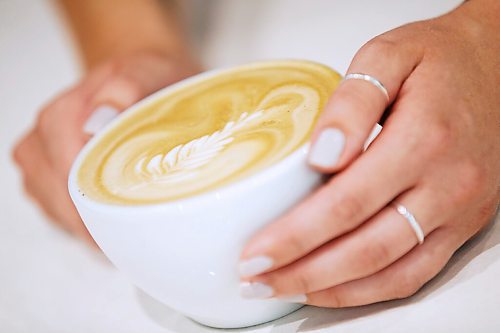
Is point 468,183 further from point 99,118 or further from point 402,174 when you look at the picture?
point 99,118

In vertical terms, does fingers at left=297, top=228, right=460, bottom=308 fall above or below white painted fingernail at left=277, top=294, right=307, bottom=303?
below

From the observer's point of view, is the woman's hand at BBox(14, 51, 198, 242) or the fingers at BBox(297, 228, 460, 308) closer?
the fingers at BBox(297, 228, 460, 308)

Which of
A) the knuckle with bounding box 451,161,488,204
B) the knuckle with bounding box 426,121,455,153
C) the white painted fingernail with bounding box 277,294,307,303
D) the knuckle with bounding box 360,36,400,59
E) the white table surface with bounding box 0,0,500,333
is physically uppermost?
the knuckle with bounding box 360,36,400,59

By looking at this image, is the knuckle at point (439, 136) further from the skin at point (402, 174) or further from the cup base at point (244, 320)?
the cup base at point (244, 320)

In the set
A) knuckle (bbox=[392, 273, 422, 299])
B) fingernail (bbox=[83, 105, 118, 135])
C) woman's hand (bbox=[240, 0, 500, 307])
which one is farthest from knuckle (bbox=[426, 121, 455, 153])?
fingernail (bbox=[83, 105, 118, 135])

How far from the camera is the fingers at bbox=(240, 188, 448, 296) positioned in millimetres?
562

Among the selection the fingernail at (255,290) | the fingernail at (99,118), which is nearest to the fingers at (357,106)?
the fingernail at (255,290)

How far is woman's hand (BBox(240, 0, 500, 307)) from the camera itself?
545mm

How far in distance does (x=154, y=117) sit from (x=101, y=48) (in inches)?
20.7

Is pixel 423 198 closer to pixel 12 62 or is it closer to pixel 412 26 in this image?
pixel 412 26

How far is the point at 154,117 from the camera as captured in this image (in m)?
0.73

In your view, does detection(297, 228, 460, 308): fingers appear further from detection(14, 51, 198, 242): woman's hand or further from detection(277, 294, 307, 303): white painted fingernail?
detection(14, 51, 198, 242): woman's hand

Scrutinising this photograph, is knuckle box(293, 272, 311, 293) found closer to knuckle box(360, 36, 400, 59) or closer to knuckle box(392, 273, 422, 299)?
knuckle box(392, 273, 422, 299)

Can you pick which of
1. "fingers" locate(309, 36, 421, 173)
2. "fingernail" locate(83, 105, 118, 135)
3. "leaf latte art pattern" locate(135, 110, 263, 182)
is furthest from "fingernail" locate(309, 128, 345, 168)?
"fingernail" locate(83, 105, 118, 135)
